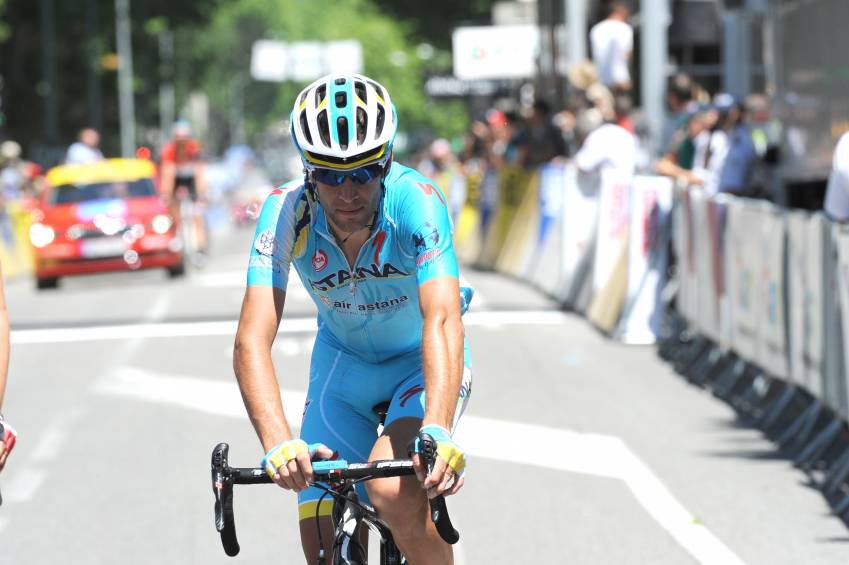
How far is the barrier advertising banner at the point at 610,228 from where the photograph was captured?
1483cm

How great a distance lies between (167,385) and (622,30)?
262 inches

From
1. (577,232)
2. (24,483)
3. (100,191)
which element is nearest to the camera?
(24,483)

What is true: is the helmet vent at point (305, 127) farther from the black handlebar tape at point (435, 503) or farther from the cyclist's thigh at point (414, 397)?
the black handlebar tape at point (435, 503)

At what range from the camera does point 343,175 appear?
431cm

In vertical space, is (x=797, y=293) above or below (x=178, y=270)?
above

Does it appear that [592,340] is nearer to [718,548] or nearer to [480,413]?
[480,413]

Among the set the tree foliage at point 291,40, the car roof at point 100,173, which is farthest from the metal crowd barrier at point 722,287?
the tree foliage at point 291,40

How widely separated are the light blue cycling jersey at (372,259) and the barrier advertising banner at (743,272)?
5883 millimetres

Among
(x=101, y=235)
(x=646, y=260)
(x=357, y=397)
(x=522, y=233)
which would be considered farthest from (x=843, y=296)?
(x=101, y=235)

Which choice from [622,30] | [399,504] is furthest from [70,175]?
[399,504]

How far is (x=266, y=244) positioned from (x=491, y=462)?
15.3 ft

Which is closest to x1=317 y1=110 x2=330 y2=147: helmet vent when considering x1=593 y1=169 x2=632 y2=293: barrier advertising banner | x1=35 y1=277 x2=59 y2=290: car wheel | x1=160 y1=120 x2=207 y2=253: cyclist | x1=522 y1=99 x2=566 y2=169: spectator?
x1=593 y1=169 x2=632 y2=293: barrier advertising banner

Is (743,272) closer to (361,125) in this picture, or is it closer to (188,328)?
(188,328)

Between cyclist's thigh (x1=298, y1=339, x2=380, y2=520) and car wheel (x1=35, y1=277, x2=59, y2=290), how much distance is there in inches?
733
